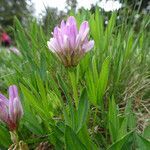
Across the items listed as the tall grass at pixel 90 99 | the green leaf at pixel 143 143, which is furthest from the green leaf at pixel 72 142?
the green leaf at pixel 143 143

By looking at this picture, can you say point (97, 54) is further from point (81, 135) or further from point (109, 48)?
point (81, 135)

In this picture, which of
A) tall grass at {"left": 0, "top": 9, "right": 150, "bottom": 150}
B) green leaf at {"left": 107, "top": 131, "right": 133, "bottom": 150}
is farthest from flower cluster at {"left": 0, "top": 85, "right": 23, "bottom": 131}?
green leaf at {"left": 107, "top": 131, "right": 133, "bottom": 150}

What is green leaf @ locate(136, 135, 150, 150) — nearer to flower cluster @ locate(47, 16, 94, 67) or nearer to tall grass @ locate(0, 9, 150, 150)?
tall grass @ locate(0, 9, 150, 150)

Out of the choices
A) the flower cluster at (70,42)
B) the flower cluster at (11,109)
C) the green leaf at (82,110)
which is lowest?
the green leaf at (82,110)

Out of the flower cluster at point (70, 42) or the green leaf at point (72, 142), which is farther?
the flower cluster at point (70, 42)

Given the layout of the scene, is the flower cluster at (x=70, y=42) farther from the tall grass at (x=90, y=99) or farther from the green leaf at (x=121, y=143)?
the green leaf at (x=121, y=143)

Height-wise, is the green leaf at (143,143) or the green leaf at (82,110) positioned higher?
the green leaf at (82,110)

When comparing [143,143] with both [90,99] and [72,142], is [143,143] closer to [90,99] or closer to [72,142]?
[72,142]
